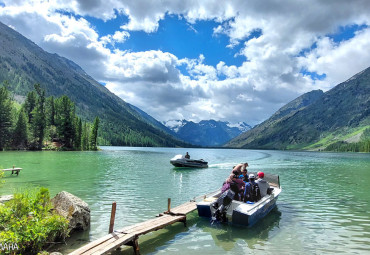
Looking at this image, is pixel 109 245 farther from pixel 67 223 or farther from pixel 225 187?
pixel 225 187

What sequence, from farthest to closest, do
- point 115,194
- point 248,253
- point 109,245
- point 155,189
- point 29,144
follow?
1. point 29,144
2. point 155,189
3. point 115,194
4. point 248,253
5. point 109,245

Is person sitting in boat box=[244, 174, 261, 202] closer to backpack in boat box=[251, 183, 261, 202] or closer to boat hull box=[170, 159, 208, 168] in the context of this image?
backpack in boat box=[251, 183, 261, 202]

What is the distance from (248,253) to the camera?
47.2 feet

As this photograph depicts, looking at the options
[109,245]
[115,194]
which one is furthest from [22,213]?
[115,194]

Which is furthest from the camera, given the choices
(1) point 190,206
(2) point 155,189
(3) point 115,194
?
(2) point 155,189

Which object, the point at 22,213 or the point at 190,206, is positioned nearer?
the point at 22,213

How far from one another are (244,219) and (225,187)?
141 inches

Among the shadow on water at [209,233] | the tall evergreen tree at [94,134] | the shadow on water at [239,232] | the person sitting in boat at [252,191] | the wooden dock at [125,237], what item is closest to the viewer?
the wooden dock at [125,237]

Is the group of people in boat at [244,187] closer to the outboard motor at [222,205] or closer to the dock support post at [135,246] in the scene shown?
the outboard motor at [222,205]

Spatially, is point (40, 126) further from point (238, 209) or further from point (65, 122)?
point (238, 209)

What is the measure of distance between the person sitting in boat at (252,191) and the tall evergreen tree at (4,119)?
118423 mm

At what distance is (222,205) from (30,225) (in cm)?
1214

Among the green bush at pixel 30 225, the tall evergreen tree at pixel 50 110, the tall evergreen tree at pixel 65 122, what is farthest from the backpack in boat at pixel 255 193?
the tall evergreen tree at pixel 50 110

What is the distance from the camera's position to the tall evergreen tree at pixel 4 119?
360ft
